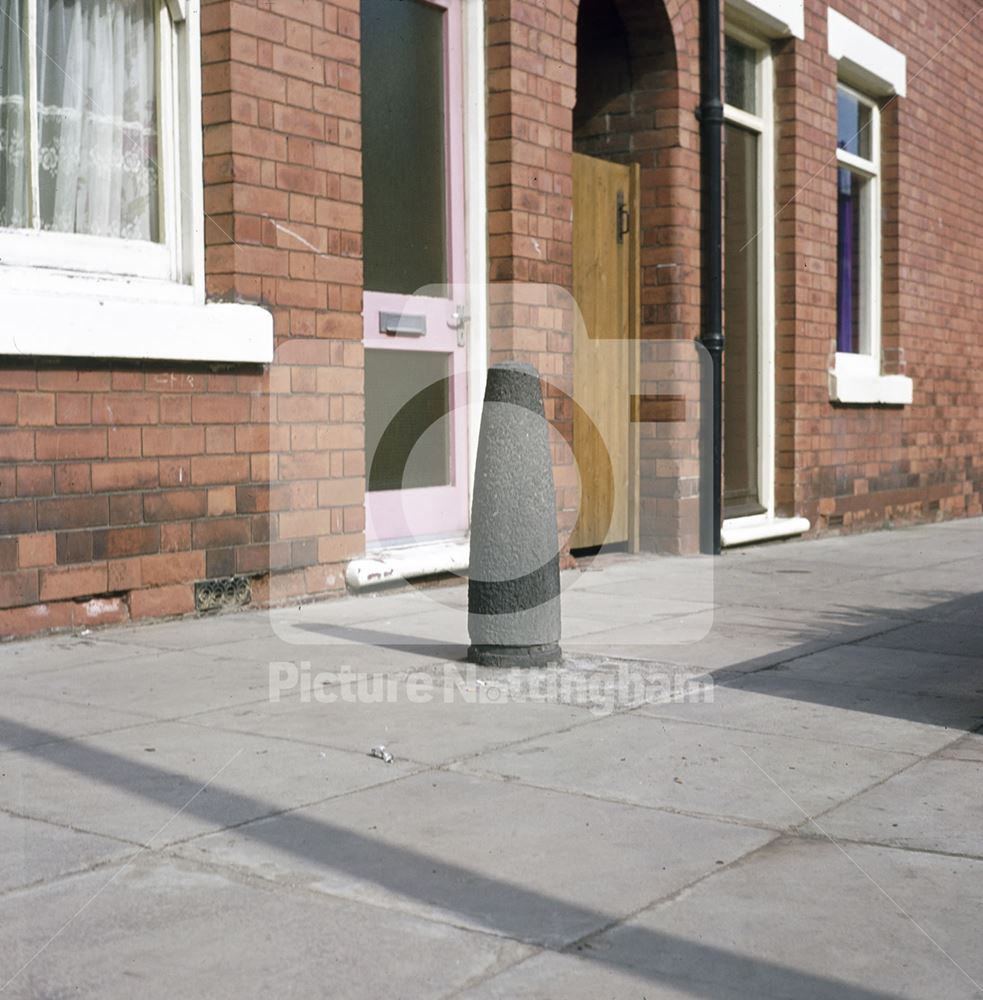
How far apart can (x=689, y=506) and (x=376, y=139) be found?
3242 millimetres

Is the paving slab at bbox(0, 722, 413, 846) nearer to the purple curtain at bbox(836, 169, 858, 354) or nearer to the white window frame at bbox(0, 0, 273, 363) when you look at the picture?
the white window frame at bbox(0, 0, 273, 363)

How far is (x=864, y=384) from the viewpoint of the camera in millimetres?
11062

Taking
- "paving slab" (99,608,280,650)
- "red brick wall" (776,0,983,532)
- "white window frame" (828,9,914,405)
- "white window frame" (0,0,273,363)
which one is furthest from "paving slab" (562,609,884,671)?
"white window frame" (828,9,914,405)

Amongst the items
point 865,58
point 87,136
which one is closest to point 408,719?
point 87,136

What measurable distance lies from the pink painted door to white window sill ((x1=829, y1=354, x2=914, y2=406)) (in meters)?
4.34

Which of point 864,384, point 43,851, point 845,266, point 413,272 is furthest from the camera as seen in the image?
point 845,266

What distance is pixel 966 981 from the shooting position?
7.25ft

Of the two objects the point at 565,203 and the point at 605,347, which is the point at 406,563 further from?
the point at 605,347

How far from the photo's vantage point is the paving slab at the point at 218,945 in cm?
216

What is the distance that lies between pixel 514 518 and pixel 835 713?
1.20m

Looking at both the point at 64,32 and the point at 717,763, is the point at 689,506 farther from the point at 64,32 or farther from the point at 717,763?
the point at 717,763

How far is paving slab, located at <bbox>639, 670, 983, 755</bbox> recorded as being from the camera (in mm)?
3900

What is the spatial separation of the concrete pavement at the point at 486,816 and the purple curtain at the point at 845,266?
615cm

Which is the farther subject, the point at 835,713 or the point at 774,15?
the point at 774,15
